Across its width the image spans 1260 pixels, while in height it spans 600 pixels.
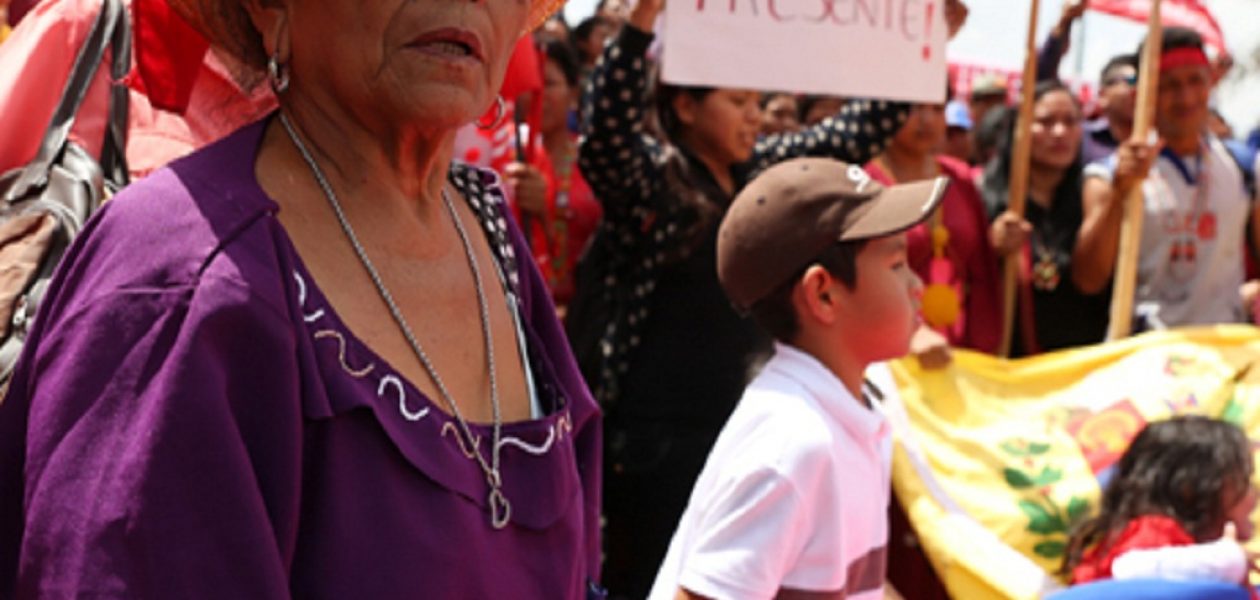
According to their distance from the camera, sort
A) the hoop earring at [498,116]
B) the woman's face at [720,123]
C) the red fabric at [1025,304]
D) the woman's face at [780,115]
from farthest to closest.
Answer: the woman's face at [780,115]
the red fabric at [1025,304]
the woman's face at [720,123]
the hoop earring at [498,116]

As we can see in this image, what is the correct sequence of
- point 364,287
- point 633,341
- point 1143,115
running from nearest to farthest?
1. point 364,287
2. point 633,341
3. point 1143,115

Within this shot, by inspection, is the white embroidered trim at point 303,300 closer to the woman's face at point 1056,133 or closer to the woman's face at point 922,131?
the woman's face at point 922,131

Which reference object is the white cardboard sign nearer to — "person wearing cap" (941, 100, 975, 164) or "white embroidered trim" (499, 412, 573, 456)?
"white embroidered trim" (499, 412, 573, 456)

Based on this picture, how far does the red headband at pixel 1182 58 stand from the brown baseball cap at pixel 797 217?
330 cm

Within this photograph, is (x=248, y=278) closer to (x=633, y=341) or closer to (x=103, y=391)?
(x=103, y=391)

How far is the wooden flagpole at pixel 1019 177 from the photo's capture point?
213 inches

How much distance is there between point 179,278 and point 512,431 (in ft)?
1.40

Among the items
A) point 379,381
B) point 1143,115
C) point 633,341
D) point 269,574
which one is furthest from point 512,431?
point 1143,115

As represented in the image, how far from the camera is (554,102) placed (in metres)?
5.67

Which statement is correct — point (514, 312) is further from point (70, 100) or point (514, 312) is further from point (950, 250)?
point (950, 250)

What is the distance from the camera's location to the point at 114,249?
135cm

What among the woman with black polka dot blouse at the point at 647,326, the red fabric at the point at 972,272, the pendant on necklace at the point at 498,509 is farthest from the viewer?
the red fabric at the point at 972,272

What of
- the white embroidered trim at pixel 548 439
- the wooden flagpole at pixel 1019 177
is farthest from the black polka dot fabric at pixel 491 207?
the wooden flagpole at pixel 1019 177

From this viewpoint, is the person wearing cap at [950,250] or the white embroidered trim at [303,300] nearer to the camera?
the white embroidered trim at [303,300]
